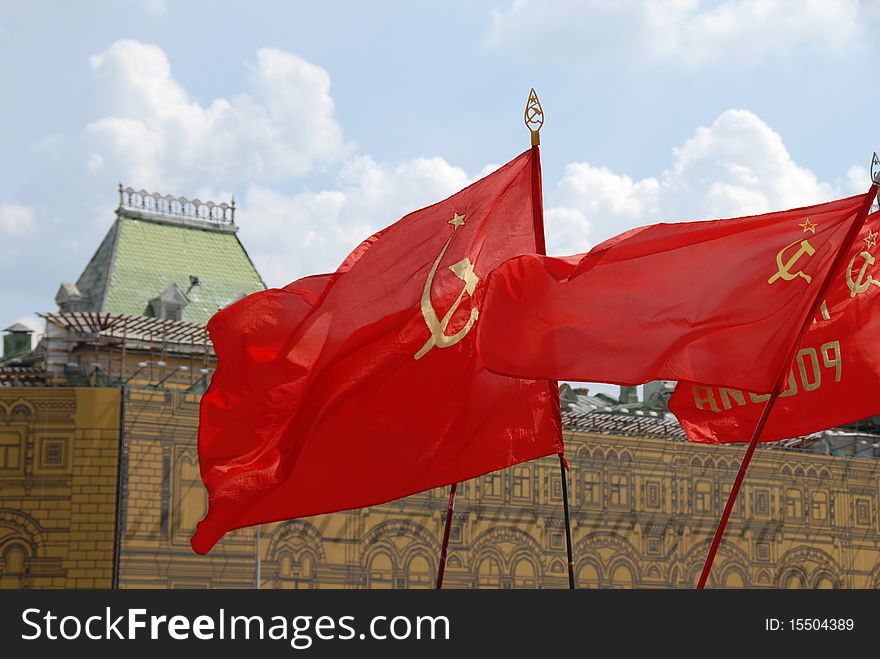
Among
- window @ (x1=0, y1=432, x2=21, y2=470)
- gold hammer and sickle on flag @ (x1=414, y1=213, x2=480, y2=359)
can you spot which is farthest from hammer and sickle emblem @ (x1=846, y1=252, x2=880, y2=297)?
window @ (x1=0, y1=432, x2=21, y2=470)

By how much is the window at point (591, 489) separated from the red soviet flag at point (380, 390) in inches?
1472

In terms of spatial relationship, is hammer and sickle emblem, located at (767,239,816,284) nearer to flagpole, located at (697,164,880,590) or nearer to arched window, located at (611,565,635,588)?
flagpole, located at (697,164,880,590)

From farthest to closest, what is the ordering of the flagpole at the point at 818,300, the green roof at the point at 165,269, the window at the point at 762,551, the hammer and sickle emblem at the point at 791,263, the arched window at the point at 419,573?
1. the window at the point at 762,551
2. the green roof at the point at 165,269
3. the arched window at the point at 419,573
4. the hammer and sickle emblem at the point at 791,263
5. the flagpole at the point at 818,300

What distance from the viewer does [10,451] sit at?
155 feet

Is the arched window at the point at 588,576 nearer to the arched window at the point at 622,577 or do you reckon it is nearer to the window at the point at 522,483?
the arched window at the point at 622,577

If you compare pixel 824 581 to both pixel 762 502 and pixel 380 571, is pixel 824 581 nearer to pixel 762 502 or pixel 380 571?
pixel 762 502

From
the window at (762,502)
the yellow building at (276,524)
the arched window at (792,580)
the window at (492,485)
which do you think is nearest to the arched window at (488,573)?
the yellow building at (276,524)

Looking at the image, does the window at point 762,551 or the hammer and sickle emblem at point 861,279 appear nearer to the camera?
the hammer and sickle emblem at point 861,279

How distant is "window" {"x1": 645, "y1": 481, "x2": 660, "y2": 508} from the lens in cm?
5847

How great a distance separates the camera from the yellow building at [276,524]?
155ft

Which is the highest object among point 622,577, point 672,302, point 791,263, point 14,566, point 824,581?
point 791,263

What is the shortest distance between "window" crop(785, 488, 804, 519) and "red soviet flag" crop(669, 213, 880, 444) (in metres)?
43.1

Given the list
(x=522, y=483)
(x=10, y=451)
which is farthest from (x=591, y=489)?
(x=10, y=451)

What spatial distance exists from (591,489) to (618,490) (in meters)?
1.18
